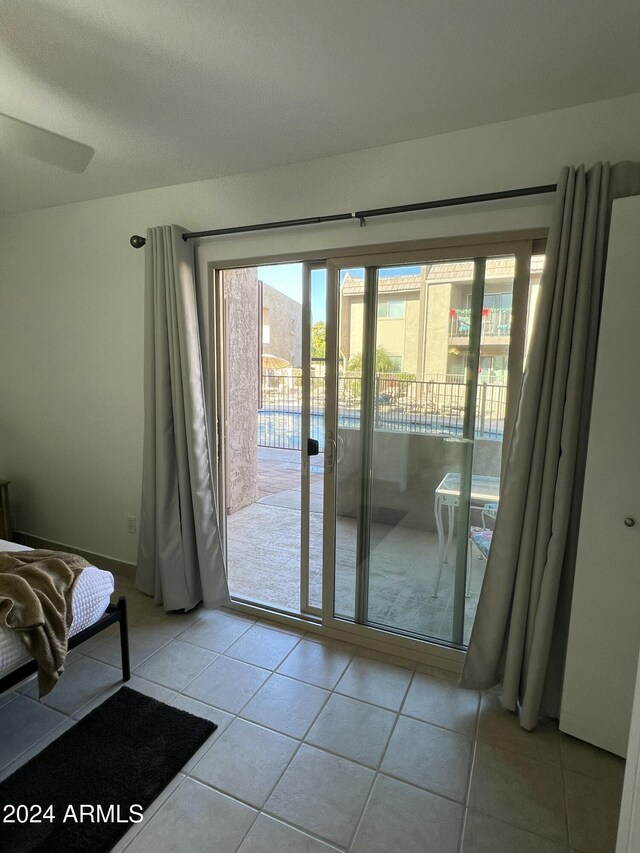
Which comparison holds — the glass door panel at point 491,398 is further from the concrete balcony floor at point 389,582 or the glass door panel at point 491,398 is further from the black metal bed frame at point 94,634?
the black metal bed frame at point 94,634

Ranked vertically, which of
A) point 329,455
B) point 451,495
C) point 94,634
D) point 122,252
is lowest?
point 94,634

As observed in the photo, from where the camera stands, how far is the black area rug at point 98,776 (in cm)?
146

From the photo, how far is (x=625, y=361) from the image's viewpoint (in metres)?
1.62

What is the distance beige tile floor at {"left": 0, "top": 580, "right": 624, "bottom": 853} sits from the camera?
1.48m

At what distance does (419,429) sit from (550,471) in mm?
664

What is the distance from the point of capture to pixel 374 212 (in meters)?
2.12

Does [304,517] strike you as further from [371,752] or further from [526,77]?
[526,77]

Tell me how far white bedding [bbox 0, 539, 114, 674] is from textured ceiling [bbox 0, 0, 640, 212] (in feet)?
6.46

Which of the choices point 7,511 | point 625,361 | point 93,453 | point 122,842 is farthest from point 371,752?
point 7,511

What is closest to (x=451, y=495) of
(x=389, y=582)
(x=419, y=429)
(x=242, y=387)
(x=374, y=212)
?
(x=419, y=429)

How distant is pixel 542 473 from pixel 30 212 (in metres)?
3.69

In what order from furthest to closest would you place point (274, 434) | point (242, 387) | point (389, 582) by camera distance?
point (274, 434) < point (242, 387) < point (389, 582)

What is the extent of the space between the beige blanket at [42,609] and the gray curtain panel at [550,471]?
1.75 metres

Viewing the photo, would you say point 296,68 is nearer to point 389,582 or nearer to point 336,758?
point 389,582
